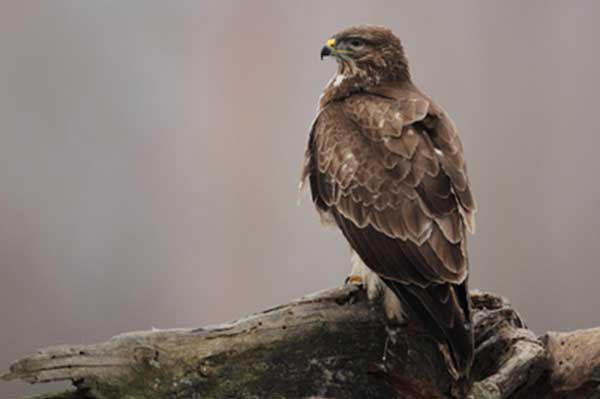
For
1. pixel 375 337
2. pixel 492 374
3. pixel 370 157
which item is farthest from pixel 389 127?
pixel 492 374

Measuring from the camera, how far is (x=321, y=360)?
2871mm

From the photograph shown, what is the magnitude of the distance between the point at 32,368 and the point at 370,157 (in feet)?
4.39

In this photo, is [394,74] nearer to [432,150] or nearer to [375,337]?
[432,150]

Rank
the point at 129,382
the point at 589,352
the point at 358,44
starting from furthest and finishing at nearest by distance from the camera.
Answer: the point at 358,44 → the point at 589,352 → the point at 129,382

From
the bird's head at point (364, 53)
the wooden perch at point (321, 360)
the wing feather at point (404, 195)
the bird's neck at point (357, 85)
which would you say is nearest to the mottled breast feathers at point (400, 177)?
the wing feather at point (404, 195)

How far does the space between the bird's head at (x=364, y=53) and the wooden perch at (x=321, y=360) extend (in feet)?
3.11

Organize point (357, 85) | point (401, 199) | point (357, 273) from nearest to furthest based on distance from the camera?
point (401, 199) → point (357, 273) → point (357, 85)

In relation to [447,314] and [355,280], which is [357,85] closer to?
[355,280]

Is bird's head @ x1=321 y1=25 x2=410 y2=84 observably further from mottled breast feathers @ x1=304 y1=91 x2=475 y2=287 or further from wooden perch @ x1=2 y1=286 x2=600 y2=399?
wooden perch @ x1=2 y1=286 x2=600 y2=399

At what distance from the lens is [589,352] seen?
9.93 ft

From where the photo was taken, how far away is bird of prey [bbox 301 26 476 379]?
2639 millimetres

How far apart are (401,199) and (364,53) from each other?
34.6 inches

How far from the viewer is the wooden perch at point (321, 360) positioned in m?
2.51

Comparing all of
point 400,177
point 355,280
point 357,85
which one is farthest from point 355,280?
point 357,85
